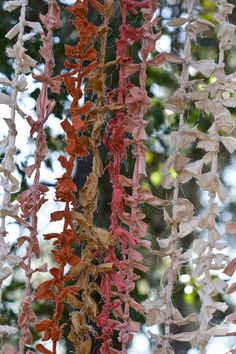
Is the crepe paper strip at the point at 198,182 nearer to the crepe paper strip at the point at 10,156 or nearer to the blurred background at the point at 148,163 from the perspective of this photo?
the crepe paper strip at the point at 10,156

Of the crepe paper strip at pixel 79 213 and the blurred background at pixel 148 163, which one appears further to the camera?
the blurred background at pixel 148 163

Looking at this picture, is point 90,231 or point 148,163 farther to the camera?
point 148,163

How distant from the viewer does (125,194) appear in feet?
2.06

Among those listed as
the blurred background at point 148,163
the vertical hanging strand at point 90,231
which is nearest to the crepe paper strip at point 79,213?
the vertical hanging strand at point 90,231

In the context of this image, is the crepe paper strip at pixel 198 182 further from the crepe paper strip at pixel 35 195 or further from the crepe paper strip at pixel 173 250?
the crepe paper strip at pixel 35 195

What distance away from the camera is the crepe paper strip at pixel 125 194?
61 centimetres

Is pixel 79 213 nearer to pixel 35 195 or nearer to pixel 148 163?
pixel 35 195

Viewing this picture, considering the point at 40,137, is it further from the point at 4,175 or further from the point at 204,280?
the point at 204,280

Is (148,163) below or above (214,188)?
below

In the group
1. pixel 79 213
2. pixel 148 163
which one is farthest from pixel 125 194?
pixel 148 163

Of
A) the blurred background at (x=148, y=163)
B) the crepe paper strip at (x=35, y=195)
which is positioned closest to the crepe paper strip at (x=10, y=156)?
the crepe paper strip at (x=35, y=195)

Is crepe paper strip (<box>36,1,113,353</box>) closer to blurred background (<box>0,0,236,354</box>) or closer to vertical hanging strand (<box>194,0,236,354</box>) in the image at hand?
vertical hanging strand (<box>194,0,236,354</box>)

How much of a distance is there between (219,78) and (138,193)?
0.12 metres

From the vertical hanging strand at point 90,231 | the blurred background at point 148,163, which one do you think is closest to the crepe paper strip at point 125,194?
the vertical hanging strand at point 90,231
